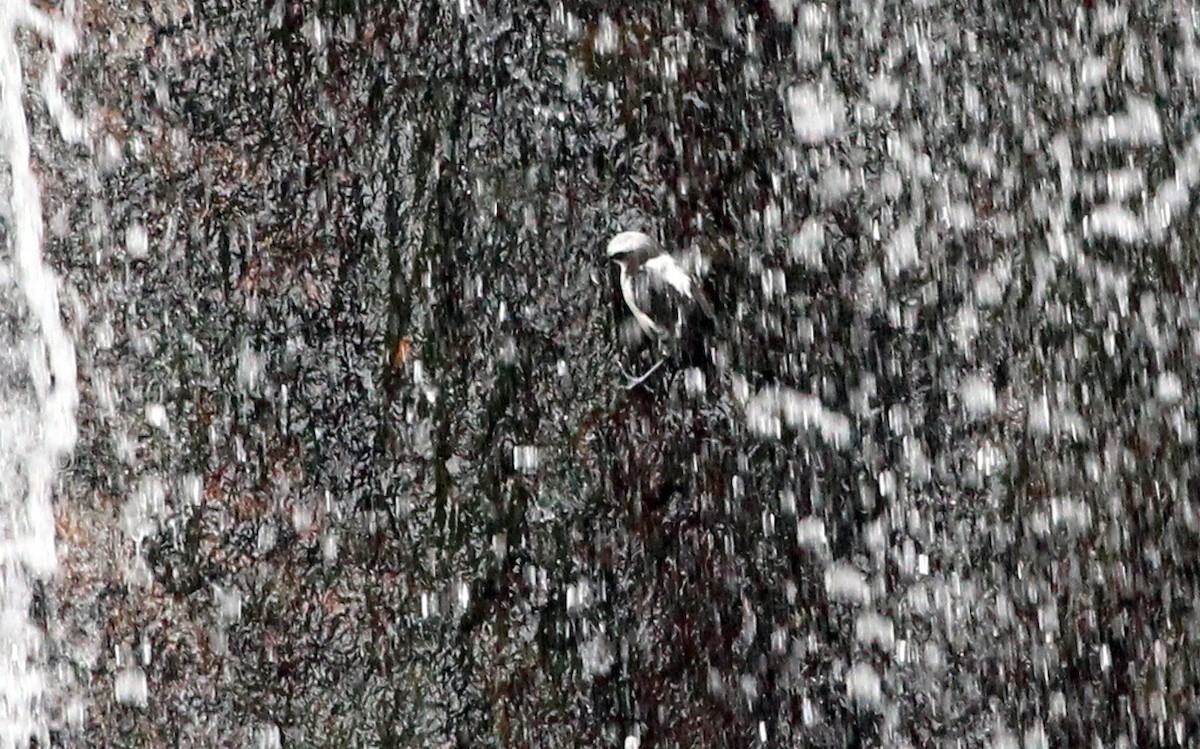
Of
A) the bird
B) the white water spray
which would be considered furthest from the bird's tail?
the white water spray

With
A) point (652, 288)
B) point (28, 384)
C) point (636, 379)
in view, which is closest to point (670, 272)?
point (652, 288)


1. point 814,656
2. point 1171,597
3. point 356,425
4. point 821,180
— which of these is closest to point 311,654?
point 356,425

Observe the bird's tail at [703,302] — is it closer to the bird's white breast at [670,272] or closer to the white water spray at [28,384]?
the bird's white breast at [670,272]

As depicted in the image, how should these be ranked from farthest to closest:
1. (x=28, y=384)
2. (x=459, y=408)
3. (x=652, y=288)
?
1. (x=28, y=384)
2. (x=459, y=408)
3. (x=652, y=288)

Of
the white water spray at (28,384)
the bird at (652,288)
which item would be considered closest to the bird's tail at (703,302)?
the bird at (652,288)

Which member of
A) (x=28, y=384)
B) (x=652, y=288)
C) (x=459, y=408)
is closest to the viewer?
(x=652, y=288)

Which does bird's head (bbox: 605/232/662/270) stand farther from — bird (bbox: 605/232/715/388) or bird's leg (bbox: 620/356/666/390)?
bird's leg (bbox: 620/356/666/390)

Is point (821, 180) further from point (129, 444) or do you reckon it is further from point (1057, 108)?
point (129, 444)

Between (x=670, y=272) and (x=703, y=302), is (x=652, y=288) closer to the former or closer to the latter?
(x=670, y=272)
